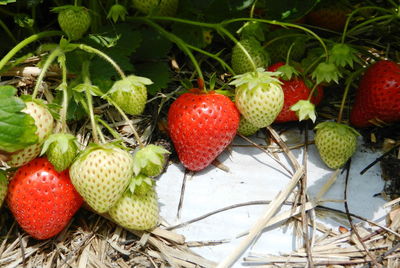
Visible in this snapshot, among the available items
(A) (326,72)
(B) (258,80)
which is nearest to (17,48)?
(B) (258,80)

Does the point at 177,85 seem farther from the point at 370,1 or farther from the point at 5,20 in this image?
the point at 370,1

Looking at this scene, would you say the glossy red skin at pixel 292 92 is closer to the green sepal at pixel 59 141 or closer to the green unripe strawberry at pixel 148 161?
the green unripe strawberry at pixel 148 161

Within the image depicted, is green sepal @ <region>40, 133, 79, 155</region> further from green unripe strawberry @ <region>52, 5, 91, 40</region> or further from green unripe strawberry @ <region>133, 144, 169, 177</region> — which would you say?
green unripe strawberry @ <region>52, 5, 91, 40</region>

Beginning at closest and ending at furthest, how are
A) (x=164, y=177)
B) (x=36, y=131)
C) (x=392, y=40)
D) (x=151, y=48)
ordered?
(x=36, y=131)
(x=164, y=177)
(x=151, y=48)
(x=392, y=40)

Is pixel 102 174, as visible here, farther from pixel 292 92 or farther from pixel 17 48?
pixel 292 92

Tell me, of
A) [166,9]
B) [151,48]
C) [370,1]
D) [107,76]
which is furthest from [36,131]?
[370,1]

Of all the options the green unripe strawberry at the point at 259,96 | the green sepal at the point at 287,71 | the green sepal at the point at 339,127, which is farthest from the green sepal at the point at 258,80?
the green sepal at the point at 339,127

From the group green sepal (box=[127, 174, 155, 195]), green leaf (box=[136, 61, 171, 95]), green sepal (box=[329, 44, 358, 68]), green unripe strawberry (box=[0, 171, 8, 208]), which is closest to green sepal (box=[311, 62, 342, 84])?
green sepal (box=[329, 44, 358, 68])

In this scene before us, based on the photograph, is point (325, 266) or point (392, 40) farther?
point (392, 40)
